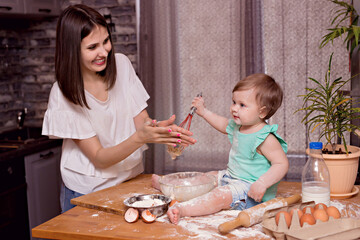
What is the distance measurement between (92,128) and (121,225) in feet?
1.81

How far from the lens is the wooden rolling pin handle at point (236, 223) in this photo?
125 centimetres

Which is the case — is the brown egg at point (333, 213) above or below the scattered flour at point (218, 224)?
above

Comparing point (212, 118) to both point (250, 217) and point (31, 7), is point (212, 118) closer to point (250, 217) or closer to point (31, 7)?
point (250, 217)

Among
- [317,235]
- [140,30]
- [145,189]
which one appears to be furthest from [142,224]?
[140,30]

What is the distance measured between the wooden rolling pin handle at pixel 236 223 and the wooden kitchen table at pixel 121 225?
18 mm

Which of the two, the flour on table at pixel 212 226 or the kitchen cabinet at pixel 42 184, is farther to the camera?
the kitchen cabinet at pixel 42 184

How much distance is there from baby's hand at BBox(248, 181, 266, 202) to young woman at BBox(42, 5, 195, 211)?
0.39m

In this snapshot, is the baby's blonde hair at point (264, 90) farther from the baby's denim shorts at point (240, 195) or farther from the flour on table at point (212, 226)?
Answer: the flour on table at point (212, 226)

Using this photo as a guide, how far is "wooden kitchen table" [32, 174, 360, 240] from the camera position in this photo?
1.29 metres

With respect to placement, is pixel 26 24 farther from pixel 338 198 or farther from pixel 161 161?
pixel 338 198

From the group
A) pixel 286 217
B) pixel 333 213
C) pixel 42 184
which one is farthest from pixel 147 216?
pixel 42 184

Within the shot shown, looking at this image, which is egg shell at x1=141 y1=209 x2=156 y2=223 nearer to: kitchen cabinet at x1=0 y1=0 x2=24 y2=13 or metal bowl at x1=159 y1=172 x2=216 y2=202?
metal bowl at x1=159 y1=172 x2=216 y2=202

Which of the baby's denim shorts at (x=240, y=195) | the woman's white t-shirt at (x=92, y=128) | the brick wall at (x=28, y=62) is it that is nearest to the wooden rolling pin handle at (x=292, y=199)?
the baby's denim shorts at (x=240, y=195)

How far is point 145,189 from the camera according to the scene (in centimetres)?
174
